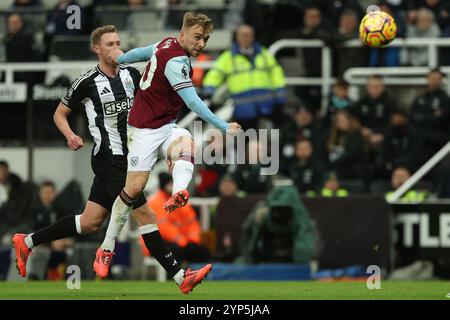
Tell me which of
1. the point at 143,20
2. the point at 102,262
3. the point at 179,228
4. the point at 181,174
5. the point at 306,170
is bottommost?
the point at 179,228

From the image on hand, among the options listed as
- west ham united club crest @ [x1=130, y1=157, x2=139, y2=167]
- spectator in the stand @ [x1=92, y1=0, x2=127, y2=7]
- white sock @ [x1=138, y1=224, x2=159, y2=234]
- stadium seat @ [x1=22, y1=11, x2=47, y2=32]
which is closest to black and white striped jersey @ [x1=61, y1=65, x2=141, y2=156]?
west ham united club crest @ [x1=130, y1=157, x2=139, y2=167]

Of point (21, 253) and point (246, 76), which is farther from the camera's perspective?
point (246, 76)

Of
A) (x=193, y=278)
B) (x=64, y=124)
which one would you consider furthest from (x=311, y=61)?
(x=193, y=278)

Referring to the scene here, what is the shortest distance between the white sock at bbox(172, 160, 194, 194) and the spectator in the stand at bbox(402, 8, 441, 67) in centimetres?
861

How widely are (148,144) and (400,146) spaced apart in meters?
7.68

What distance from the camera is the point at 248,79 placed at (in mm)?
18062

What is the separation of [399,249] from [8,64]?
6715 mm

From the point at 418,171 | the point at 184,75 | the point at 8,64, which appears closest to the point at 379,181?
the point at 418,171

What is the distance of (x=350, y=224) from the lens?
56.0 ft

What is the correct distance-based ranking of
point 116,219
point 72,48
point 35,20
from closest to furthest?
point 116,219, point 72,48, point 35,20

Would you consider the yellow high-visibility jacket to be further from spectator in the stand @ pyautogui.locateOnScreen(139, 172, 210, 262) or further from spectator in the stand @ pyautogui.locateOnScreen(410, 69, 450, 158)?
spectator in the stand @ pyautogui.locateOnScreen(410, 69, 450, 158)

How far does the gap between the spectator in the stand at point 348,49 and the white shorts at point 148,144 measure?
790 cm

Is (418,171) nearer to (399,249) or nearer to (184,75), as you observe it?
(399,249)

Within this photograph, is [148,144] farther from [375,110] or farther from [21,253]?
[375,110]
